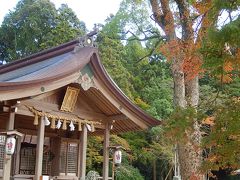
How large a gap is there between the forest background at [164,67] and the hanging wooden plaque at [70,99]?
7.19ft

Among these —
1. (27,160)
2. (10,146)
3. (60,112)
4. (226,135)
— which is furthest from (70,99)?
(226,135)

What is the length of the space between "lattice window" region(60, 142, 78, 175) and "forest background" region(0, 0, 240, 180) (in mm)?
2929

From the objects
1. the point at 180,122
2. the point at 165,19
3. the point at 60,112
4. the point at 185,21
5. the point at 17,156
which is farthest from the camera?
the point at 165,19

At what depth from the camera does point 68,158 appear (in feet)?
36.3

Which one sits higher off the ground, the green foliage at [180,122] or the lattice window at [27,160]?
the green foliage at [180,122]

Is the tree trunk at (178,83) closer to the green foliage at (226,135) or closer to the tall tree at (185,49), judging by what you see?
the tall tree at (185,49)

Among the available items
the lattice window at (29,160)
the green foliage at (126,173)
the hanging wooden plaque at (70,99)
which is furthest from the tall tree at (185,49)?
the green foliage at (126,173)

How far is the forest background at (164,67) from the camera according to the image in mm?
5191

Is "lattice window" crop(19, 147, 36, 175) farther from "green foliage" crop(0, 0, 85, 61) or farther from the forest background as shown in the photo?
"green foliage" crop(0, 0, 85, 61)

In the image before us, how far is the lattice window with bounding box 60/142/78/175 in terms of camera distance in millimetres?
10945

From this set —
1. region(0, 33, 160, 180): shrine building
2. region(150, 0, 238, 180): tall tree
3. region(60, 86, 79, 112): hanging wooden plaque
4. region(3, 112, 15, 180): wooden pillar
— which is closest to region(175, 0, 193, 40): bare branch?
region(150, 0, 238, 180): tall tree

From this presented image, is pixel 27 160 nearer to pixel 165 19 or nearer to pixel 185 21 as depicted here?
pixel 165 19

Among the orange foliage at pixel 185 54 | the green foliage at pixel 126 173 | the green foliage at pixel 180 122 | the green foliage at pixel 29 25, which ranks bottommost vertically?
the green foliage at pixel 126 173

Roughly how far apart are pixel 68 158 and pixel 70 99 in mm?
2358
